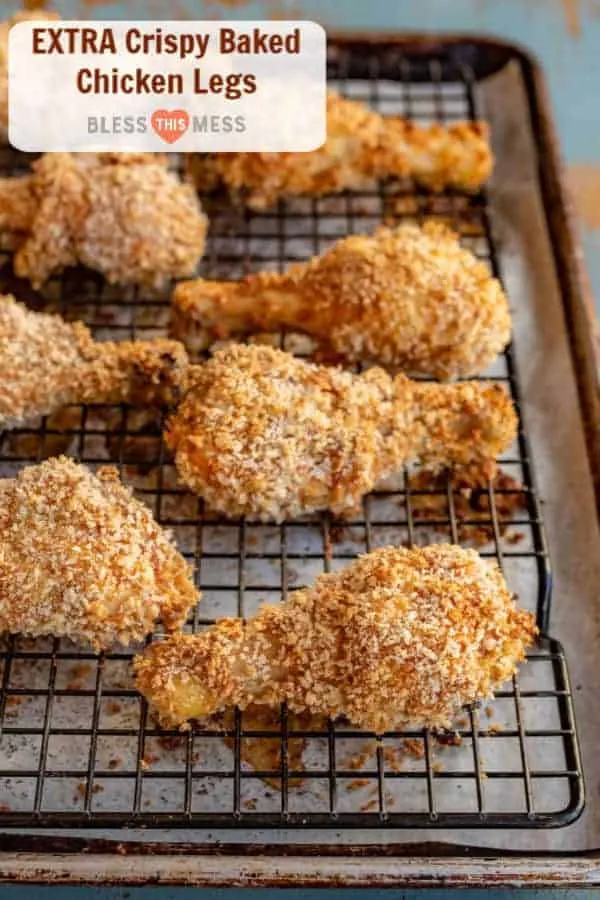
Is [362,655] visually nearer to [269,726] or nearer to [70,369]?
[269,726]

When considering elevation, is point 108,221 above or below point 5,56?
below

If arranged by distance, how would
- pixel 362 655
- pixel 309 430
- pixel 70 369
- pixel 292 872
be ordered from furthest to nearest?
1. pixel 70 369
2. pixel 309 430
3. pixel 362 655
4. pixel 292 872

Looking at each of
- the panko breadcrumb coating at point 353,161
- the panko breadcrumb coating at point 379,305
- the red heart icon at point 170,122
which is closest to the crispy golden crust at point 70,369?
the panko breadcrumb coating at point 379,305

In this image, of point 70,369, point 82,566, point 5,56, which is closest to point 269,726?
point 82,566

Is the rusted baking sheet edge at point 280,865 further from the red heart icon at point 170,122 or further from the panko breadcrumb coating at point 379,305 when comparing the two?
the red heart icon at point 170,122

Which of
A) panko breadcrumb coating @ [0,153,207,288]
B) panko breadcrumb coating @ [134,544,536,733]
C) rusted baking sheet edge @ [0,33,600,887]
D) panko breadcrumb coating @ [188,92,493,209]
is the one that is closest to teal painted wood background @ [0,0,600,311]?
panko breadcrumb coating @ [188,92,493,209]

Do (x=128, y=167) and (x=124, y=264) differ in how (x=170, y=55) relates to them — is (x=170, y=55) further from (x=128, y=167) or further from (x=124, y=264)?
(x=124, y=264)

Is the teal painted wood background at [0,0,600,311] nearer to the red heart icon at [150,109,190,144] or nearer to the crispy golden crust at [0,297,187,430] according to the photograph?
the red heart icon at [150,109,190,144]
